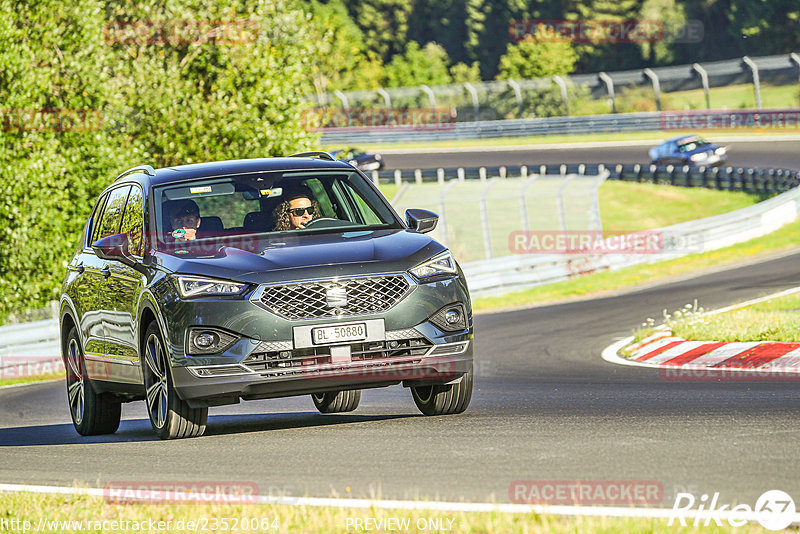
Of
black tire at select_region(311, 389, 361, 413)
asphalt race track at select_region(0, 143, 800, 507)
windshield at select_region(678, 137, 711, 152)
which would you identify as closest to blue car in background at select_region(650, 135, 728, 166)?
windshield at select_region(678, 137, 711, 152)

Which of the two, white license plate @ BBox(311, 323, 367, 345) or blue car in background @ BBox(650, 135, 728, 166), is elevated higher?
white license plate @ BBox(311, 323, 367, 345)

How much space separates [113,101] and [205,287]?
21.3 meters

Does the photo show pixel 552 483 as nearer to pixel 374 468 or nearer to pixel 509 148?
pixel 374 468

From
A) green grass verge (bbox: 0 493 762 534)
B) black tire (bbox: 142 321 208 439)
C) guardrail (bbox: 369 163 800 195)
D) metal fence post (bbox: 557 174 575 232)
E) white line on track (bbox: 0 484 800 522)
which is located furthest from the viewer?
guardrail (bbox: 369 163 800 195)

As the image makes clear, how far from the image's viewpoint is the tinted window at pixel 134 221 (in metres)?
8.89

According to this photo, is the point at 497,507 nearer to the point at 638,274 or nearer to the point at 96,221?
the point at 96,221

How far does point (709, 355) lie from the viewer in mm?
13203

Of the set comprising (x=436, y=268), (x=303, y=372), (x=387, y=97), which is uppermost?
(x=436, y=268)

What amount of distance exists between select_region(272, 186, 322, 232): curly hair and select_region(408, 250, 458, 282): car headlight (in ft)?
3.94

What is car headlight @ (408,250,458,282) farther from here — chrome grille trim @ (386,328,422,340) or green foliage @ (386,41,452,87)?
green foliage @ (386,41,452,87)

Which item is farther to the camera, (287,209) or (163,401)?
(287,209)

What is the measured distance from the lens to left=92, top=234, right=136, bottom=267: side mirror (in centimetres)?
866

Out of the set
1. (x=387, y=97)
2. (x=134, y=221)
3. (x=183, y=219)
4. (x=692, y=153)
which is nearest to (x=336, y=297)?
(x=183, y=219)

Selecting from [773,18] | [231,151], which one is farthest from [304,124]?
[773,18]
